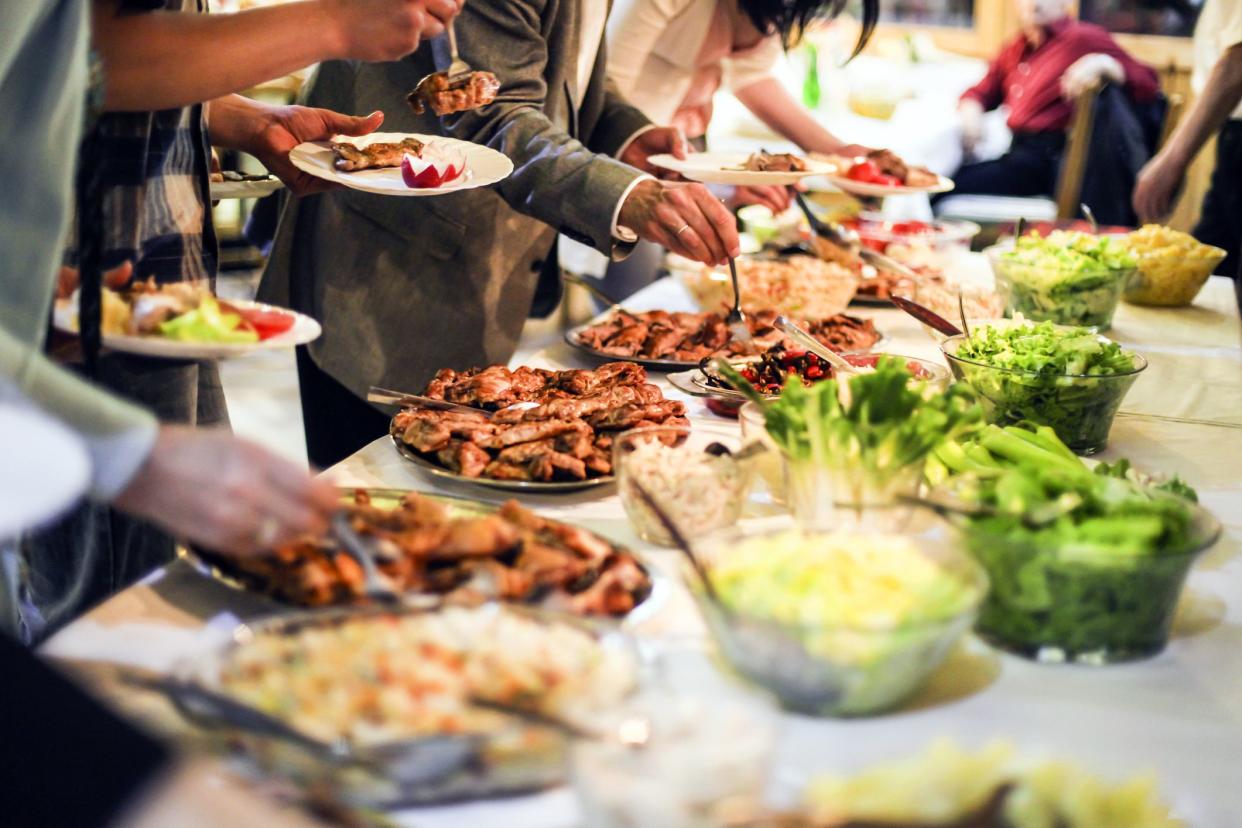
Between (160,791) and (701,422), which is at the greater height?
(160,791)

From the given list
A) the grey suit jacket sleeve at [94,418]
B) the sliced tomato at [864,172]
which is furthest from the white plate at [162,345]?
the sliced tomato at [864,172]

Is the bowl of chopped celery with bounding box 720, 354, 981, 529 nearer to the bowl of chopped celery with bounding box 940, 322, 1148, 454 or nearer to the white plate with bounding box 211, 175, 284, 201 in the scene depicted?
the bowl of chopped celery with bounding box 940, 322, 1148, 454

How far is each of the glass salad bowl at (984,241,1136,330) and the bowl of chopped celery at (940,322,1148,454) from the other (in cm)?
59

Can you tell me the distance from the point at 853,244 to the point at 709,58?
0.58 meters

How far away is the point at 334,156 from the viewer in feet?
5.90

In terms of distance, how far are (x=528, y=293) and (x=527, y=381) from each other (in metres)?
0.63

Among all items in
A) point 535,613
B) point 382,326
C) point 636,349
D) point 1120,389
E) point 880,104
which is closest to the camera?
point 535,613

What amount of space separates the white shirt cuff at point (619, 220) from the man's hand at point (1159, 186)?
7.10 feet

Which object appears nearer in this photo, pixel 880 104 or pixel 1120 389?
pixel 1120 389

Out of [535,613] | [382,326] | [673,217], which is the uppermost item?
[673,217]

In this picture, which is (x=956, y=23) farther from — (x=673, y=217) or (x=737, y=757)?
(x=737, y=757)

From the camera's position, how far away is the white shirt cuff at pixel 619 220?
1.92m

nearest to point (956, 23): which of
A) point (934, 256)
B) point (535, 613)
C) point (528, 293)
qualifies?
point (934, 256)

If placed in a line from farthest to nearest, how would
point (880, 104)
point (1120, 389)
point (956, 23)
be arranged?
point (956, 23), point (880, 104), point (1120, 389)
